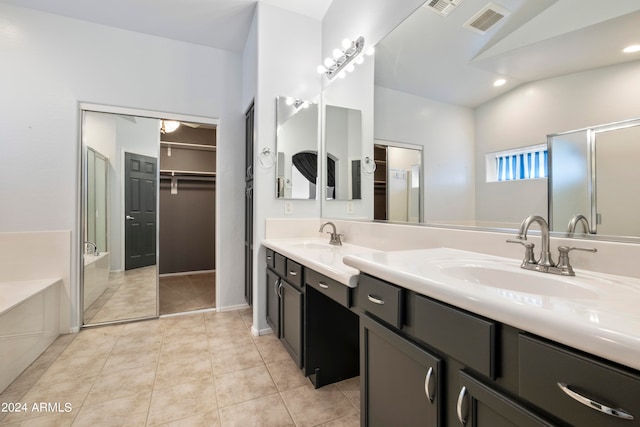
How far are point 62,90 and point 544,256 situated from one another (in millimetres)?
3644

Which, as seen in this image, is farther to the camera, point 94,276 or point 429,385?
point 94,276

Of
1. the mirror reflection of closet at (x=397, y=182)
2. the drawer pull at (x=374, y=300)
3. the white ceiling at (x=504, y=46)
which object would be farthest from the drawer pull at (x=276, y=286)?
the white ceiling at (x=504, y=46)

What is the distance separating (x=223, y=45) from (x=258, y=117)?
121 cm

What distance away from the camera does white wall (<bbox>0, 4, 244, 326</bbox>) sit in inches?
92.4

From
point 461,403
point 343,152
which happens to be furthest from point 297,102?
point 461,403

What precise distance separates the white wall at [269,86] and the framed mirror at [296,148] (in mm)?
55

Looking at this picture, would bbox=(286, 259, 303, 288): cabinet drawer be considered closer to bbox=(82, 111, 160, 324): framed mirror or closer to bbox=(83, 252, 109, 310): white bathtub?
bbox=(82, 111, 160, 324): framed mirror

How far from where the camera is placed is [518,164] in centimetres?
115

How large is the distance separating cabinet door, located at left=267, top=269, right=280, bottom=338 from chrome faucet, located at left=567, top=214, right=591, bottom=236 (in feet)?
5.51

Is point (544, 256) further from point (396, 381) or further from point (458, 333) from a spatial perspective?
point (396, 381)

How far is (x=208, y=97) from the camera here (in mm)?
3006

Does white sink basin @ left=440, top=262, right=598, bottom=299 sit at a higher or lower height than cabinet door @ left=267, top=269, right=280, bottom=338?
higher

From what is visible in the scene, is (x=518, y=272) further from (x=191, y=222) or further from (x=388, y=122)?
(x=191, y=222)

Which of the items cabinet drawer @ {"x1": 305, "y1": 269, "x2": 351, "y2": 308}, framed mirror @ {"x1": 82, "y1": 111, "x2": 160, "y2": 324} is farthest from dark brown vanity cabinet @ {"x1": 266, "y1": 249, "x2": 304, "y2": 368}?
framed mirror @ {"x1": 82, "y1": 111, "x2": 160, "y2": 324}
